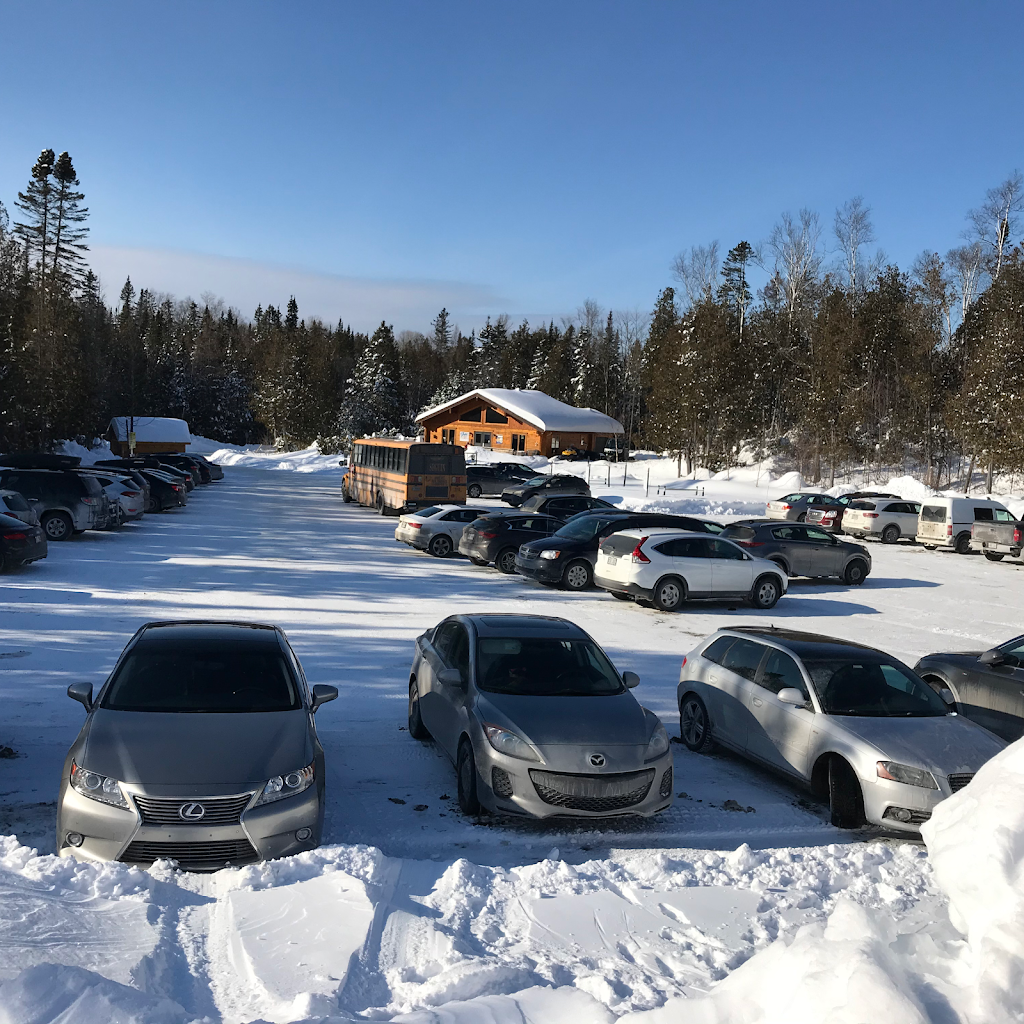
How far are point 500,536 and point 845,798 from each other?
591 inches

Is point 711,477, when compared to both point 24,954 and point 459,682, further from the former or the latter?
point 24,954

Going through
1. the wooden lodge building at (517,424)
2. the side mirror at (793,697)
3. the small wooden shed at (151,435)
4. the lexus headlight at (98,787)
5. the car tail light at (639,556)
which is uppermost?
the wooden lodge building at (517,424)

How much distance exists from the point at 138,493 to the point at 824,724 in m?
25.0

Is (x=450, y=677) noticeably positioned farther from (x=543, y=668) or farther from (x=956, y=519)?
(x=956, y=519)

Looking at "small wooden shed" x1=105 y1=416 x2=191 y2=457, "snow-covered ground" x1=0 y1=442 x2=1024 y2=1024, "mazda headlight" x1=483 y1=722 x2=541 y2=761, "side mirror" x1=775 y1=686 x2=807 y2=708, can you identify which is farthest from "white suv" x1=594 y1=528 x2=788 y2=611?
"small wooden shed" x1=105 y1=416 x2=191 y2=457

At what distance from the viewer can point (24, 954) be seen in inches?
167

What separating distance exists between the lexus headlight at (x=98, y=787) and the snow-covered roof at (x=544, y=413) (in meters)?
73.9

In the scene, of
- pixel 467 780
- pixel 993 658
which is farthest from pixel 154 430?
pixel 993 658

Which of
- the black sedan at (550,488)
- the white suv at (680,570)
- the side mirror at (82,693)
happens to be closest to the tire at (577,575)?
the white suv at (680,570)

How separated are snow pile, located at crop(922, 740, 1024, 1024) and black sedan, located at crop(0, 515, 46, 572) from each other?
17993 mm

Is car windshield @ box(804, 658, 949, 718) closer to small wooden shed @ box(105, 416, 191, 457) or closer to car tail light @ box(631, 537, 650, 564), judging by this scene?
car tail light @ box(631, 537, 650, 564)

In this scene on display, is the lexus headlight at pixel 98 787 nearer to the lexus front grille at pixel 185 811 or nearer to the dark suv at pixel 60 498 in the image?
the lexus front grille at pixel 185 811

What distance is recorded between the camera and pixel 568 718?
7.53 metres

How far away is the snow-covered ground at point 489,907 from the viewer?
3.39 metres
